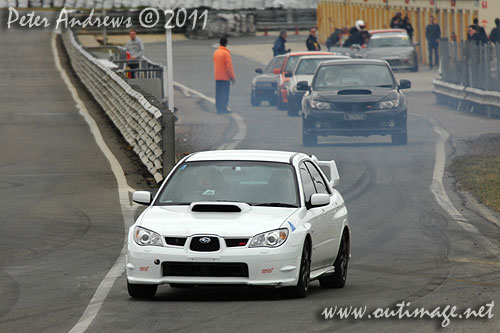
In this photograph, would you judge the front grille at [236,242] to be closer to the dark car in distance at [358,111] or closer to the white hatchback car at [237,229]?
the white hatchback car at [237,229]

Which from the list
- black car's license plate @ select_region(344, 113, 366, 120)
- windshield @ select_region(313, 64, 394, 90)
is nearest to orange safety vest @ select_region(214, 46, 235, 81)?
windshield @ select_region(313, 64, 394, 90)

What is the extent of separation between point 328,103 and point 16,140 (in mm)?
7377

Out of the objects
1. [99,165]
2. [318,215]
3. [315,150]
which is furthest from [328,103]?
[318,215]

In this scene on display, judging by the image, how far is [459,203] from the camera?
18.6 meters

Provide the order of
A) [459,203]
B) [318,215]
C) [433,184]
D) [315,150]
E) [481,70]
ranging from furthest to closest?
1. [481,70]
2. [315,150]
3. [433,184]
4. [459,203]
5. [318,215]

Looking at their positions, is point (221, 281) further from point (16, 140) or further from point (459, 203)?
point (16, 140)

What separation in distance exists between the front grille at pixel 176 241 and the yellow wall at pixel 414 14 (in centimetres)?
4376

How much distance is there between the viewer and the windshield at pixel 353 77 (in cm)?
2686

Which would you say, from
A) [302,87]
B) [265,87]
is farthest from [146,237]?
[265,87]

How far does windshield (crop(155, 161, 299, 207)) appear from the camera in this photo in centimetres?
1114

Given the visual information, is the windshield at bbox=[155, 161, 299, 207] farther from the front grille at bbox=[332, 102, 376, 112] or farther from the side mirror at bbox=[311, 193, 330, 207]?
the front grille at bbox=[332, 102, 376, 112]

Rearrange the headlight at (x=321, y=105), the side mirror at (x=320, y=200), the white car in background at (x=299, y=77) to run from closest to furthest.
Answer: the side mirror at (x=320, y=200) → the headlight at (x=321, y=105) → the white car in background at (x=299, y=77)

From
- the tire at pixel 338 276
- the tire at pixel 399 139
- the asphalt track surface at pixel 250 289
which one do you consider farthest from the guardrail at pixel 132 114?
the tire at pixel 338 276

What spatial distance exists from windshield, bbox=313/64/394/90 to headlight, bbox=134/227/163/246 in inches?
654
